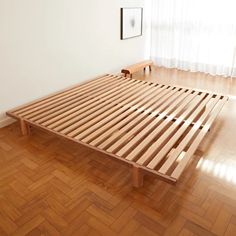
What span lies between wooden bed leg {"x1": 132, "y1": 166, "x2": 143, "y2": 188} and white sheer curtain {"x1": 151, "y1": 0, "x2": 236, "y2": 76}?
300cm

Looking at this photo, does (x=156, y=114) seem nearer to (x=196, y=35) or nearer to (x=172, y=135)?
(x=172, y=135)

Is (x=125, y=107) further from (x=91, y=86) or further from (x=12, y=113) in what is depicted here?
(x=12, y=113)

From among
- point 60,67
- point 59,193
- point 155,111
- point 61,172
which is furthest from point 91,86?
point 59,193

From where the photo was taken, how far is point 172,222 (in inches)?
57.0

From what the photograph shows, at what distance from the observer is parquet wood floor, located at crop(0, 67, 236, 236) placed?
1426 mm

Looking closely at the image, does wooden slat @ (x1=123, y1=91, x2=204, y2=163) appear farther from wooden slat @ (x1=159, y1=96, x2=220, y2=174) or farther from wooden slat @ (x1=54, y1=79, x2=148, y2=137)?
wooden slat @ (x1=54, y1=79, x2=148, y2=137)

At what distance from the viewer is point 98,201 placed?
1.61 meters

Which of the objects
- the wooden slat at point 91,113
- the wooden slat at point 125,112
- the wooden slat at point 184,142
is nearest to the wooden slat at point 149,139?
the wooden slat at point 184,142

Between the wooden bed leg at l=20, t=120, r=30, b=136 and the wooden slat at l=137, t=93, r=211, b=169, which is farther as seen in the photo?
the wooden bed leg at l=20, t=120, r=30, b=136

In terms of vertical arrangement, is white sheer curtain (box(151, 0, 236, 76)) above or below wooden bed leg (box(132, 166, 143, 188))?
above

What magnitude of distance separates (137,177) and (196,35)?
10.5ft

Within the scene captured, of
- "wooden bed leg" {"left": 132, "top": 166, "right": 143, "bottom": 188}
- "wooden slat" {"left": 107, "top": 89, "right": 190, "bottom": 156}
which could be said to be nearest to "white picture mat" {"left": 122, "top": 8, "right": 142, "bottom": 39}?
"wooden slat" {"left": 107, "top": 89, "right": 190, "bottom": 156}

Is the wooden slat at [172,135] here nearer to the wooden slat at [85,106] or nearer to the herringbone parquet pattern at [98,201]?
the herringbone parquet pattern at [98,201]

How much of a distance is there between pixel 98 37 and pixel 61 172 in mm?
2193
